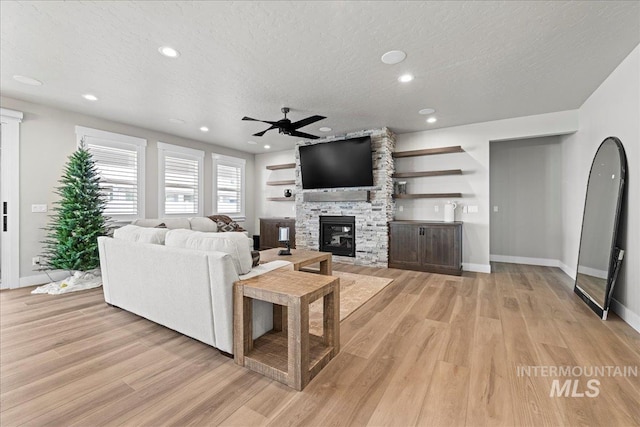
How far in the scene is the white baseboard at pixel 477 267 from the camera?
4.81m

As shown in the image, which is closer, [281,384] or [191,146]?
[281,384]

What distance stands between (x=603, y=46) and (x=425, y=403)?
3.47 metres

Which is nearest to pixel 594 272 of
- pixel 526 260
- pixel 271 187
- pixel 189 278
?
pixel 526 260

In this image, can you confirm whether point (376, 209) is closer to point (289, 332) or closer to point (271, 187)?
point (271, 187)

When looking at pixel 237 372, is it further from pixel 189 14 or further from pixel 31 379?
pixel 189 14

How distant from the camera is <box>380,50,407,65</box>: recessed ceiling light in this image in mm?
2640

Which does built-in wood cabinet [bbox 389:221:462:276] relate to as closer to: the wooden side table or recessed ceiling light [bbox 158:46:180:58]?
the wooden side table

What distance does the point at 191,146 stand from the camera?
20.1 feet

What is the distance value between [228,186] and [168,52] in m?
4.64

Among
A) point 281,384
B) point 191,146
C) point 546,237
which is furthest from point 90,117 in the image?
point 546,237

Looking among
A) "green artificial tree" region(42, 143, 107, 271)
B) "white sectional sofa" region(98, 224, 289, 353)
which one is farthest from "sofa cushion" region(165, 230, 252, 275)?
"green artificial tree" region(42, 143, 107, 271)

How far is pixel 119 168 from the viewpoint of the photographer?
4926 millimetres

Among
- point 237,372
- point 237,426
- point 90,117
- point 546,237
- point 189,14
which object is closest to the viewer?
point 237,426

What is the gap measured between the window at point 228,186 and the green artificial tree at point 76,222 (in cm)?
273
